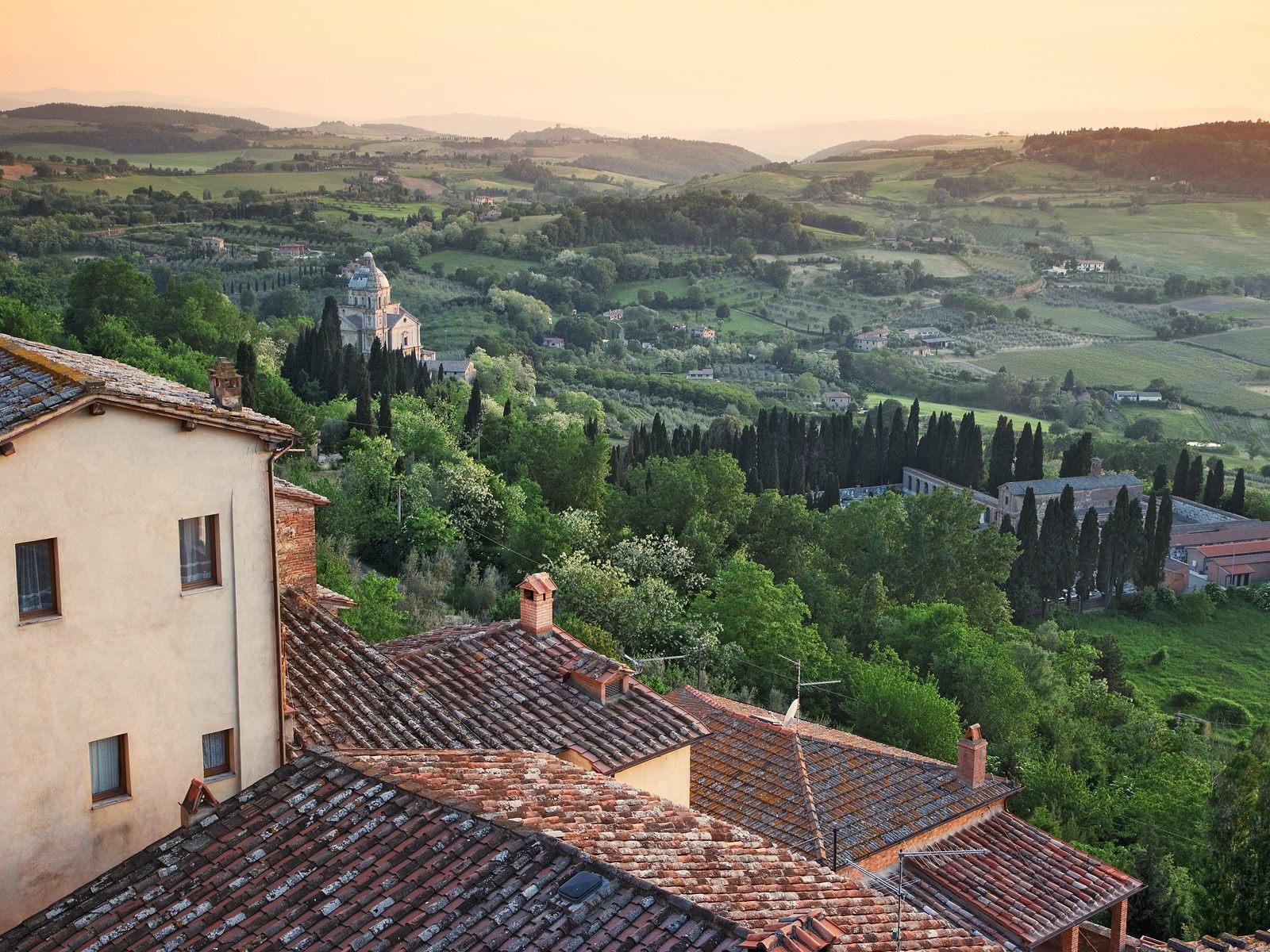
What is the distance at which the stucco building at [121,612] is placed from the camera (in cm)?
875

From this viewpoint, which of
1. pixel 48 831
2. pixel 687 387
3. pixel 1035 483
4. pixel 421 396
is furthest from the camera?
pixel 687 387

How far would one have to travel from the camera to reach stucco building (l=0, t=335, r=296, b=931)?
8750mm

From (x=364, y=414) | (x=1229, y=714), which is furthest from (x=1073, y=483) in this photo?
(x=364, y=414)

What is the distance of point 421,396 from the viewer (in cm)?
6041

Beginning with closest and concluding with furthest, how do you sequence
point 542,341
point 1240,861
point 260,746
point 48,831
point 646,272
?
point 48,831
point 260,746
point 1240,861
point 542,341
point 646,272

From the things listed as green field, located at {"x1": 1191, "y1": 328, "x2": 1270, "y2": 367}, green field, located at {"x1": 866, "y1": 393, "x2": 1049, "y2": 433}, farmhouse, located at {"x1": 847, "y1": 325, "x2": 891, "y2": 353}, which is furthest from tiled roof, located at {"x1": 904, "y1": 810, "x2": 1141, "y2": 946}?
green field, located at {"x1": 1191, "y1": 328, "x2": 1270, "y2": 367}

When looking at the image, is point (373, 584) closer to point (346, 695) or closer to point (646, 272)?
point (346, 695)

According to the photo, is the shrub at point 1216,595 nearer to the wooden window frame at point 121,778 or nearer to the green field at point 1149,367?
the wooden window frame at point 121,778

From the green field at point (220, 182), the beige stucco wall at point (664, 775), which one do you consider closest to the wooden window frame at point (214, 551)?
the beige stucco wall at point (664, 775)

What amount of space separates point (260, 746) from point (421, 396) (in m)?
51.2

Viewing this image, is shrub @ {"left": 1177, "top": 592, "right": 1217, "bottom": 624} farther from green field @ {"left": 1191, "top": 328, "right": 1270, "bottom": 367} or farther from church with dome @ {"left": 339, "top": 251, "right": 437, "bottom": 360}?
green field @ {"left": 1191, "top": 328, "right": 1270, "bottom": 367}

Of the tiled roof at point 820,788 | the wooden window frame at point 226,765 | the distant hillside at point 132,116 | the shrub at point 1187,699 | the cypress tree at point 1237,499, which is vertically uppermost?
the distant hillside at point 132,116

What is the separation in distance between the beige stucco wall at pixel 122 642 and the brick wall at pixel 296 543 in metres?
4.67

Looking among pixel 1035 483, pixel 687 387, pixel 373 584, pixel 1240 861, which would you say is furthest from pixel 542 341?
pixel 1240 861
